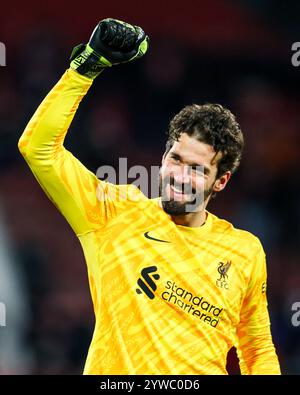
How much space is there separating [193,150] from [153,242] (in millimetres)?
518

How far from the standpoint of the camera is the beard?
3.88m

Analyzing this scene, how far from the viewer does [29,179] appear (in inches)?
293

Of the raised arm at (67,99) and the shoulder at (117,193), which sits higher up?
the raised arm at (67,99)

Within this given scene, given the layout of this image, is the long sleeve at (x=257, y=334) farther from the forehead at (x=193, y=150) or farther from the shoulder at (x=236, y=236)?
the forehead at (x=193, y=150)

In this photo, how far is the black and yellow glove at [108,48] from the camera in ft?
11.2

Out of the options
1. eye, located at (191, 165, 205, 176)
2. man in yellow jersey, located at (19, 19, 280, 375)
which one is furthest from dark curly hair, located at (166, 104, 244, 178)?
eye, located at (191, 165, 205, 176)

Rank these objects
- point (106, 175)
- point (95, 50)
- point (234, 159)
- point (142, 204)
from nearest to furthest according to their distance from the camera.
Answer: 1. point (95, 50)
2. point (142, 204)
3. point (234, 159)
4. point (106, 175)

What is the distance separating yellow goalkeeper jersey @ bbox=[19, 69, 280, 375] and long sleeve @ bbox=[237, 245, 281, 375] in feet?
0.48

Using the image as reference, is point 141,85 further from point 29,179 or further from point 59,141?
Result: point 59,141

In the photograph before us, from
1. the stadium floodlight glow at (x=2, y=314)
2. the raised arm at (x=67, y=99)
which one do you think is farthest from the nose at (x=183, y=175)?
the stadium floodlight glow at (x=2, y=314)

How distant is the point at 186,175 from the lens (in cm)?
391

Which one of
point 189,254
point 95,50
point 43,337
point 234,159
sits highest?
point 95,50

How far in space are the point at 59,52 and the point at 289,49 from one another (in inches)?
96.5
